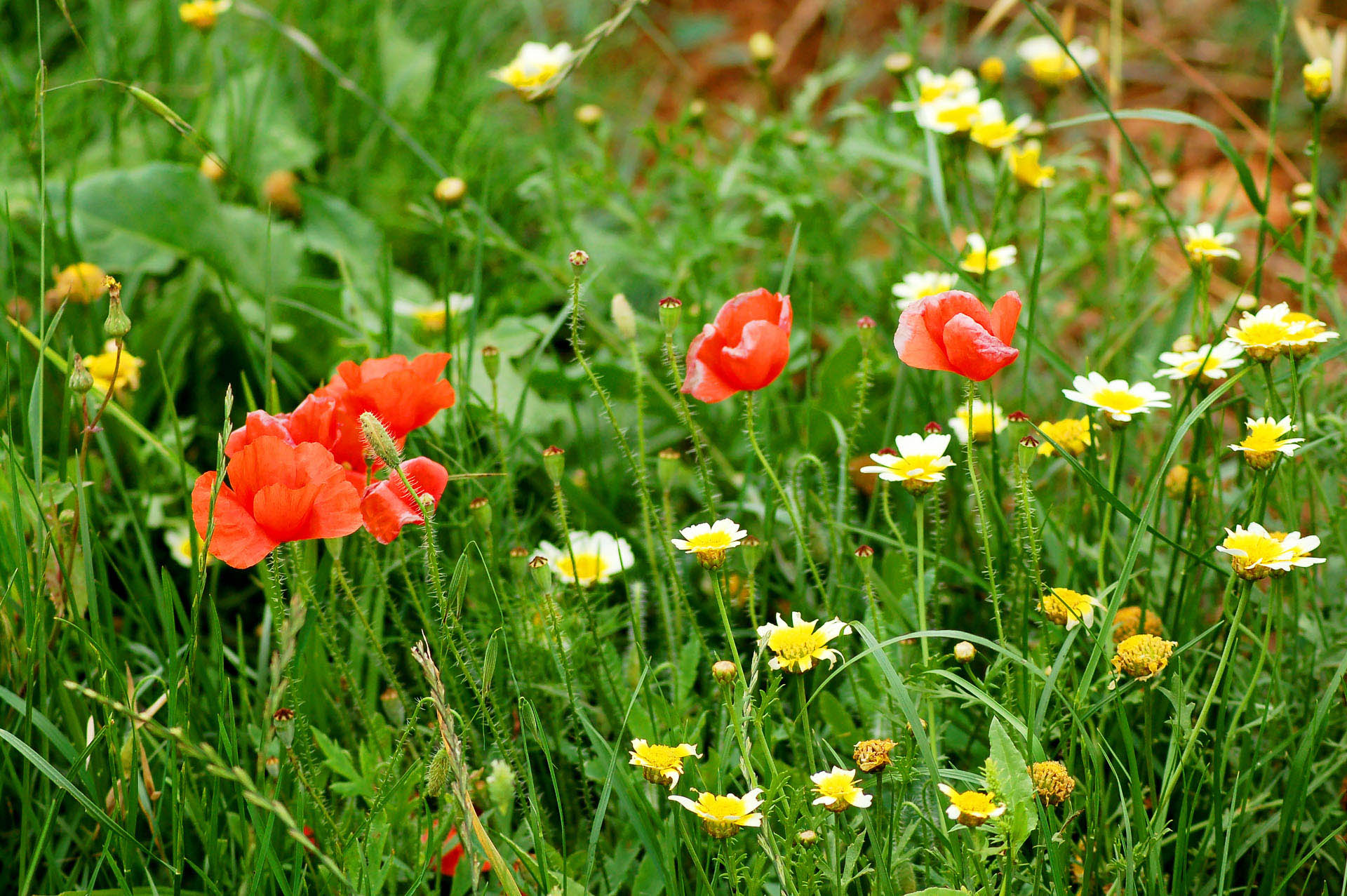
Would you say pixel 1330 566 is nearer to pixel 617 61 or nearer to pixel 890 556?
pixel 890 556

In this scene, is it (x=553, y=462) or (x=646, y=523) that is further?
(x=646, y=523)

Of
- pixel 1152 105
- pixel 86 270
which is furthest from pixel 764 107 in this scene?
pixel 86 270

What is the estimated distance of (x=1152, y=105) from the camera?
296 centimetres

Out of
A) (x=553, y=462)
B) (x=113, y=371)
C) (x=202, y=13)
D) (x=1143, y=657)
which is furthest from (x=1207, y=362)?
(x=202, y=13)

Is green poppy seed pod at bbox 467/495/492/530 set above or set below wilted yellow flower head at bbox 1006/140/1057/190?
below

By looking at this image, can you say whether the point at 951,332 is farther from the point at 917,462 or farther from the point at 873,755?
the point at 873,755

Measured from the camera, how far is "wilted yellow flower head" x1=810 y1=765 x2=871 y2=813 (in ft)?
2.90

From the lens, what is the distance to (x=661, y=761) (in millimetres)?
939

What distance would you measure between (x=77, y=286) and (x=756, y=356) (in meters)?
1.09

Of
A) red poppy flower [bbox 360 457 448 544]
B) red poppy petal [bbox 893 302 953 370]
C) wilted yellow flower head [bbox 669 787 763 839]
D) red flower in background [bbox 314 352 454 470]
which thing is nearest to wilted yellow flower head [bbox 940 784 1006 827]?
wilted yellow flower head [bbox 669 787 763 839]

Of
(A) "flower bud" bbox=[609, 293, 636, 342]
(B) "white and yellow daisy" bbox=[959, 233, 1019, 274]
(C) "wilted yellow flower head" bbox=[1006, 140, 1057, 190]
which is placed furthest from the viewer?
(C) "wilted yellow flower head" bbox=[1006, 140, 1057, 190]

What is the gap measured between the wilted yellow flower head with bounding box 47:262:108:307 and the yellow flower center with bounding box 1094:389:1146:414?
1.29 meters

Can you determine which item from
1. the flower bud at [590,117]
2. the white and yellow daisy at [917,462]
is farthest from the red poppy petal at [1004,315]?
the flower bud at [590,117]

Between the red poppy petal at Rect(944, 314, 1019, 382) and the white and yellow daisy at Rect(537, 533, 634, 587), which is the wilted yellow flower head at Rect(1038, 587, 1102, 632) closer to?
the red poppy petal at Rect(944, 314, 1019, 382)
